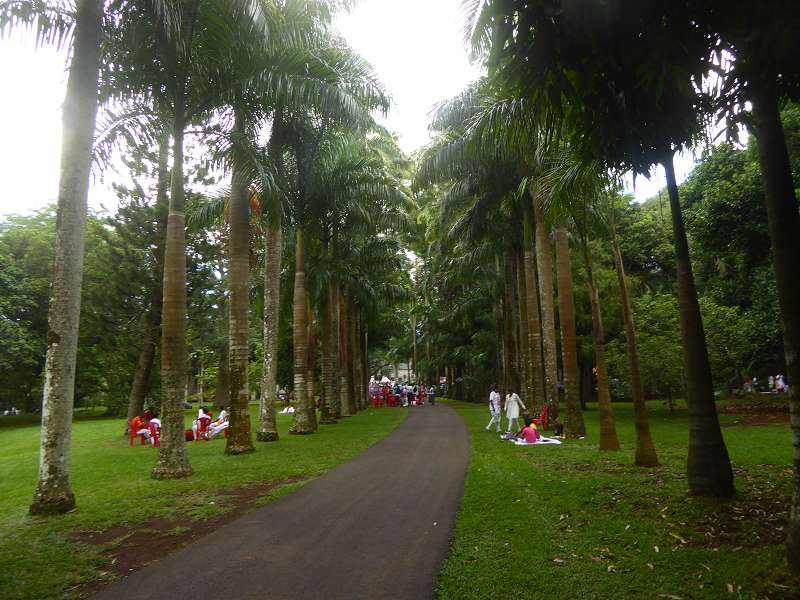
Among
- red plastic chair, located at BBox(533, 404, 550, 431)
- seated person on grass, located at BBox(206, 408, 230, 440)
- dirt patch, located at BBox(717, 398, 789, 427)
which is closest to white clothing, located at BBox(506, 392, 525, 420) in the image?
red plastic chair, located at BBox(533, 404, 550, 431)

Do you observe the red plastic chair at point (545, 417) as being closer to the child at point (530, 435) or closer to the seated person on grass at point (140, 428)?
the child at point (530, 435)

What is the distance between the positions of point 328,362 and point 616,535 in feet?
56.0

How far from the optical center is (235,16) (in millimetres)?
10695

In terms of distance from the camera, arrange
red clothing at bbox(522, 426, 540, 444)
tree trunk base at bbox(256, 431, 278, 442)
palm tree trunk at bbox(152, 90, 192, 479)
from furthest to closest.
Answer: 1. tree trunk base at bbox(256, 431, 278, 442)
2. red clothing at bbox(522, 426, 540, 444)
3. palm tree trunk at bbox(152, 90, 192, 479)

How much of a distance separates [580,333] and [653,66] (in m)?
22.7

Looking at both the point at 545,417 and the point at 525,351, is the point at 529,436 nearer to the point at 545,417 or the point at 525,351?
the point at 545,417

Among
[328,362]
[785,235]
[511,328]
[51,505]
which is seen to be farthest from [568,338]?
[511,328]

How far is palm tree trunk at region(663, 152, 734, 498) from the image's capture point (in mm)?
6641

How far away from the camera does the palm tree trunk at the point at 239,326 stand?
13.4 m

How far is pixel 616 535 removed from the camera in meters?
5.64

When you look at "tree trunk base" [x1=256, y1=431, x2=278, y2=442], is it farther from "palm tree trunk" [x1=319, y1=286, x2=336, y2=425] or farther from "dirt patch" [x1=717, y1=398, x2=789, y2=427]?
"dirt patch" [x1=717, y1=398, x2=789, y2=427]

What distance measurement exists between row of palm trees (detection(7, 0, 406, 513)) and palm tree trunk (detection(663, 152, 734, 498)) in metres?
8.49

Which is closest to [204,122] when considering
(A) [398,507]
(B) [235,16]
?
(B) [235,16]

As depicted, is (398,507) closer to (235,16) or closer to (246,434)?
(246,434)
